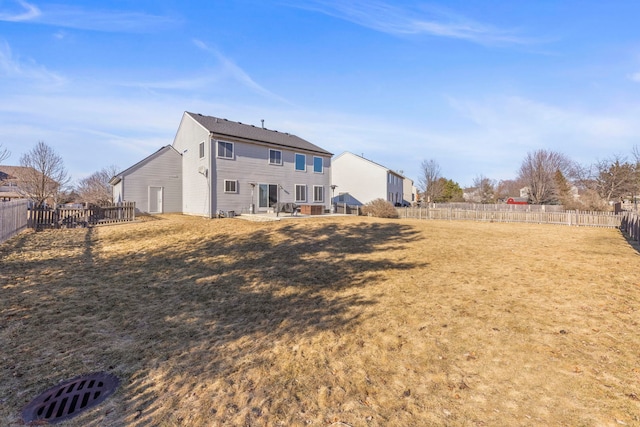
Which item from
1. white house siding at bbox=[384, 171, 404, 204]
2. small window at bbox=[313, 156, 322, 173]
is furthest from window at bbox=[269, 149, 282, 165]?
white house siding at bbox=[384, 171, 404, 204]

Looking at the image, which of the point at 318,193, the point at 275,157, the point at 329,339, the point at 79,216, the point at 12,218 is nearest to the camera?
the point at 329,339

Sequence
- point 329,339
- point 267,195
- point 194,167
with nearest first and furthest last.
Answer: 1. point 329,339
2. point 194,167
3. point 267,195

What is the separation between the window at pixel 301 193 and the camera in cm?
2645

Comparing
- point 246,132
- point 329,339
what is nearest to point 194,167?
point 246,132

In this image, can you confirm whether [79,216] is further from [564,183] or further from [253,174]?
[564,183]

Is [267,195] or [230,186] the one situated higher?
[230,186]

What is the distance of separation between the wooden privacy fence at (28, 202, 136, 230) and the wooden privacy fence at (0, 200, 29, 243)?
63 centimetres

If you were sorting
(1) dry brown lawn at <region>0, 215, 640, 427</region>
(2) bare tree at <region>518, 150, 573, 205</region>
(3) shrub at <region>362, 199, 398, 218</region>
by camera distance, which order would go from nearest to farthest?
1. (1) dry brown lawn at <region>0, 215, 640, 427</region>
2. (3) shrub at <region>362, 199, 398, 218</region>
3. (2) bare tree at <region>518, 150, 573, 205</region>

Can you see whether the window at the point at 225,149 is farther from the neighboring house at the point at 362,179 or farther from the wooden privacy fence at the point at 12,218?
the neighboring house at the point at 362,179

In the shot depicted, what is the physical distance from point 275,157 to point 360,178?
775 inches

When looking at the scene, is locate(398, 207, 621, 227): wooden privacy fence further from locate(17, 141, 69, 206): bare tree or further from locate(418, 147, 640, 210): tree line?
locate(17, 141, 69, 206): bare tree

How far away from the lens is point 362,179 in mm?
41875

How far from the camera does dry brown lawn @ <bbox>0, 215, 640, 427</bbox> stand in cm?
301

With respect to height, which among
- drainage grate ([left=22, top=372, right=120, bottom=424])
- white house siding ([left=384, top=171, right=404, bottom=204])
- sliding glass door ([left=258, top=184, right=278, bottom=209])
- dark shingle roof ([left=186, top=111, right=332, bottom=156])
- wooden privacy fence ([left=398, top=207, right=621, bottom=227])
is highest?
dark shingle roof ([left=186, top=111, right=332, bottom=156])
